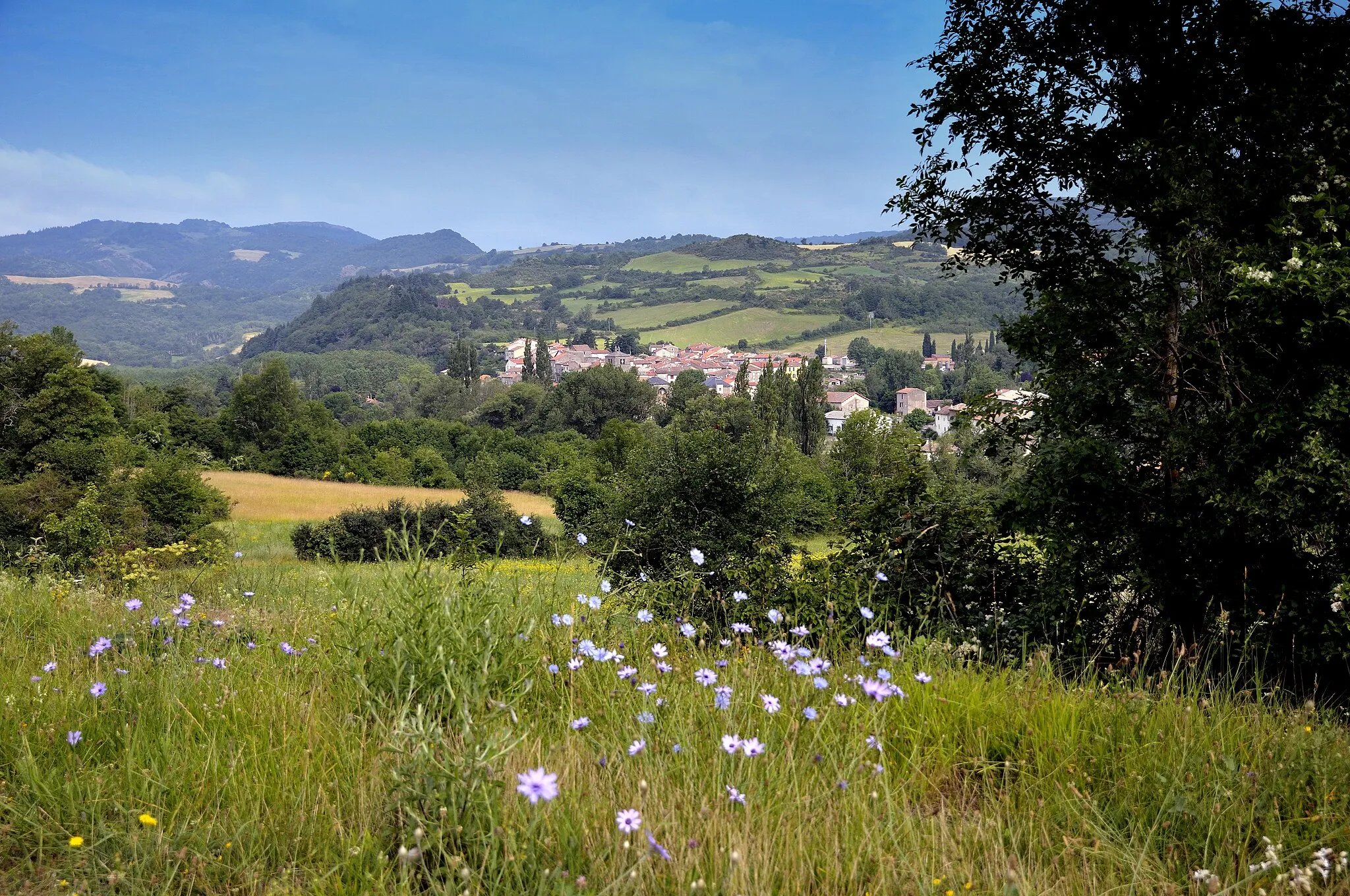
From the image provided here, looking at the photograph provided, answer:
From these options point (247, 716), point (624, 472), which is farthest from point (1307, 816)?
point (624, 472)

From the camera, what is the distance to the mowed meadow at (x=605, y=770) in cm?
181

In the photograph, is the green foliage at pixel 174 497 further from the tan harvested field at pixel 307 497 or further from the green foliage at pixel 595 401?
the green foliage at pixel 595 401

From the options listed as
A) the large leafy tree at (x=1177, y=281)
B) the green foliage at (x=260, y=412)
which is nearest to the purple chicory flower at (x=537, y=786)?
the large leafy tree at (x=1177, y=281)

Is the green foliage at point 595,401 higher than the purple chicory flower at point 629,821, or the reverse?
the purple chicory flower at point 629,821

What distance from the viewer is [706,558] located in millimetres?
10727

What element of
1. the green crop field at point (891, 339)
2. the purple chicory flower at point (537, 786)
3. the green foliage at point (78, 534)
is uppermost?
the purple chicory flower at point (537, 786)

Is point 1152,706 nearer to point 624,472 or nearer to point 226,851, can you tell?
point 226,851

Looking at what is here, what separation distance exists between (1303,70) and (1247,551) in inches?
144

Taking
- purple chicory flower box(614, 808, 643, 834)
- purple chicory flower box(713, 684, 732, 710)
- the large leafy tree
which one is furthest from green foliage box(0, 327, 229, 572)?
purple chicory flower box(614, 808, 643, 834)

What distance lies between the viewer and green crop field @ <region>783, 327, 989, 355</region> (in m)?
177

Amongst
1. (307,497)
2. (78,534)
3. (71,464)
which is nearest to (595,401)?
(307,497)

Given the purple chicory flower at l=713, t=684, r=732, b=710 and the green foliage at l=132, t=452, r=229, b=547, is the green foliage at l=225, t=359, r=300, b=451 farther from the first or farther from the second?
the purple chicory flower at l=713, t=684, r=732, b=710

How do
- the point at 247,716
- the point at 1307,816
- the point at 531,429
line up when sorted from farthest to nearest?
the point at 531,429, the point at 247,716, the point at 1307,816

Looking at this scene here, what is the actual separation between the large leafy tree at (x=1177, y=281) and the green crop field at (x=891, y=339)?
17020 centimetres
